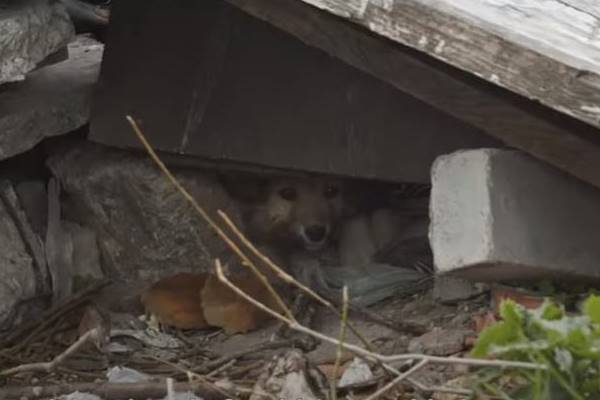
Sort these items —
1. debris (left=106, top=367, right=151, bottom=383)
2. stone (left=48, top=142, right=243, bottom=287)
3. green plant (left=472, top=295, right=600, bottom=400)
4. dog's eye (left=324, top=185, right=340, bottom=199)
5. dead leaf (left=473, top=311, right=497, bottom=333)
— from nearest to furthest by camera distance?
green plant (left=472, top=295, right=600, bottom=400) → dead leaf (left=473, top=311, right=497, bottom=333) → debris (left=106, top=367, right=151, bottom=383) → stone (left=48, top=142, right=243, bottom=287) → dog's eye (left=324, top=185, right=340, bottom=199)

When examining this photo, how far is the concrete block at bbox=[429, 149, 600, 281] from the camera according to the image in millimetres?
2695

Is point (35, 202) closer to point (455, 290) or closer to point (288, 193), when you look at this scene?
point (288, 193)

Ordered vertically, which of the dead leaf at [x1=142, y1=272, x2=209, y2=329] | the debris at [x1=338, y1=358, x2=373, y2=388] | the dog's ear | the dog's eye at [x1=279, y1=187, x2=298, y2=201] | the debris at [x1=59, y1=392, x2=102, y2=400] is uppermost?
the debris at [x1=338, y1=358, x2=373, y2=388]

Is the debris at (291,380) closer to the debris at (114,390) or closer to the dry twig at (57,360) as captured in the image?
the debris at (114,390)

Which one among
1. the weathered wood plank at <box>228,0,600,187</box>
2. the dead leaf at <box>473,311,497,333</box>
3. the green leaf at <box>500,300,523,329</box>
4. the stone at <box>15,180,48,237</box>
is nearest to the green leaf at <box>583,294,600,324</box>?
the green leaf at <box>500,300,523,329</box>

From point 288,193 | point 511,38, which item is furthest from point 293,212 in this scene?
point 511,38

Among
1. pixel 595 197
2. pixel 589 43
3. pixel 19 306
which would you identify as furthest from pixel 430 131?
pixel 19 306

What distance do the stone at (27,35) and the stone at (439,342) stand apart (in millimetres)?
1171

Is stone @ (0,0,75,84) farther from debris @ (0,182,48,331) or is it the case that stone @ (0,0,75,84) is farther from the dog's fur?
the dog's fur

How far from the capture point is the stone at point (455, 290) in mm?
3346

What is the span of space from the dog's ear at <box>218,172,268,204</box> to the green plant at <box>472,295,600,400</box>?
2.03 metres

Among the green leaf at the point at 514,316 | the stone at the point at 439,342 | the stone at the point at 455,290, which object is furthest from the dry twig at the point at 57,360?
the stone at the point at 455,290

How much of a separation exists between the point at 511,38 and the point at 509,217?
18.2 inches

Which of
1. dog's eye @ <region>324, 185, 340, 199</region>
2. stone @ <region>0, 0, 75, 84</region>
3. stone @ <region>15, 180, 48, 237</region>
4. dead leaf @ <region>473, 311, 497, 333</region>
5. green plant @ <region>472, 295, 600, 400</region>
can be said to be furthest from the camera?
dog's eye @ <region>324, 185, 340, 199</region>
